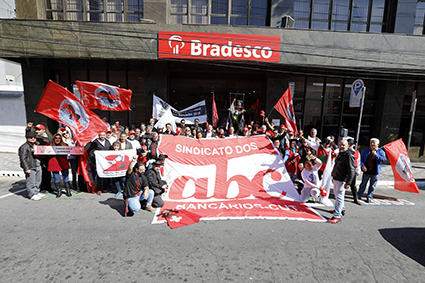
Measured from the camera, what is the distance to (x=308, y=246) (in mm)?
4012

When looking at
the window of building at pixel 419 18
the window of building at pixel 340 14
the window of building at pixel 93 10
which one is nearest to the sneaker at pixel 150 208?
the window of building at pixel 93 10

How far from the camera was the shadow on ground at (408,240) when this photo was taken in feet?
12.6

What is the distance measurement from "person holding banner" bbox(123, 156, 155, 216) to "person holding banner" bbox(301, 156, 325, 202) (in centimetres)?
380

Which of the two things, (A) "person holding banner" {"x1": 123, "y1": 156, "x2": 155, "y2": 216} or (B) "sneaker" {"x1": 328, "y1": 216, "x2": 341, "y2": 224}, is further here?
(A) "person holding banner" {"x1": 123, "y1": 156, "x2": 155, "y2": 216}

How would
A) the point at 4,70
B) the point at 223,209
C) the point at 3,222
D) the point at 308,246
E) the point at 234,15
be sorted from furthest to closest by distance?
1. the point at 4,70
2. the point at 234,15
3. the point at 223,209
4. the point at 3,222
5. the point at 308,246

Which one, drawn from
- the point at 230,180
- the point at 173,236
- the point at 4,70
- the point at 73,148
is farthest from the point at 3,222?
the point at 4,70

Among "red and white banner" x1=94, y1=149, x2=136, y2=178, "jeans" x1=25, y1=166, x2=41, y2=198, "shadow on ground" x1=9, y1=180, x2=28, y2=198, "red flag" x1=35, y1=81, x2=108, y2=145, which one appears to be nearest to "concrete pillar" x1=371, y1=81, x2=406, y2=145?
"red and white banner" x1=94, y1=149, x2=136, y2=178

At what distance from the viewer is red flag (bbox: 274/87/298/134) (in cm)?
806

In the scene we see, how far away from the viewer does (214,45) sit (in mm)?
10422

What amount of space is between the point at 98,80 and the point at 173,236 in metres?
11.1

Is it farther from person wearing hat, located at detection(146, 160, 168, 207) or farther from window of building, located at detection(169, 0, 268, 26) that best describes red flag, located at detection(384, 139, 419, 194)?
window of building, located at detection(169, 0, 268, 26)

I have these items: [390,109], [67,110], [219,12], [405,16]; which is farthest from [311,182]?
[405,16]

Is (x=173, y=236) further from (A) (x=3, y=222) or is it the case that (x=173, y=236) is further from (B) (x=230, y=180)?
(A) (x=3, y=222)

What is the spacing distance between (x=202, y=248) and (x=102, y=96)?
575 centimetres
